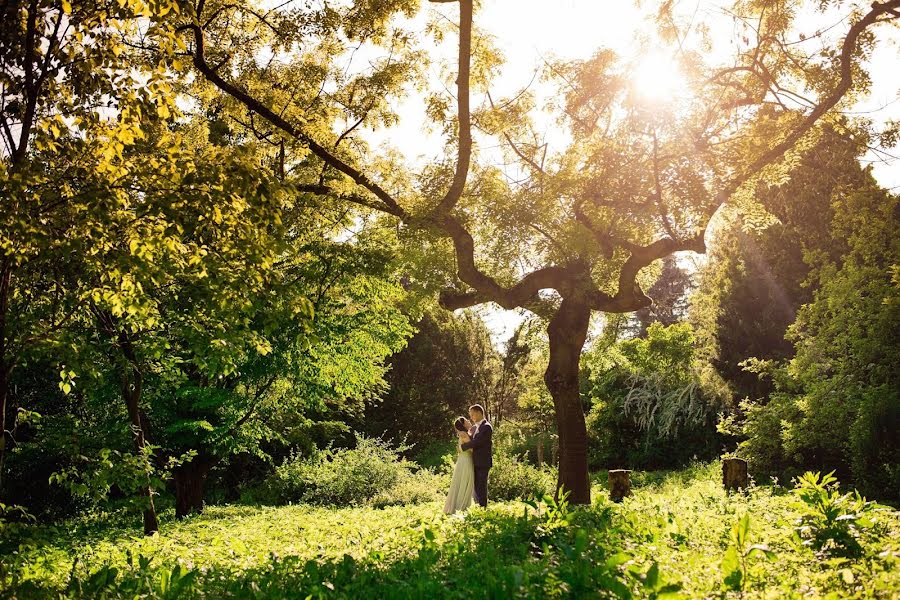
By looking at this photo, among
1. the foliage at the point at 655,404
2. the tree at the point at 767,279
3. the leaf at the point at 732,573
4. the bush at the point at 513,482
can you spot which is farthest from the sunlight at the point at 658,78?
the tree at the point at 767,279

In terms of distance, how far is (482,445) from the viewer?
36.8 feet

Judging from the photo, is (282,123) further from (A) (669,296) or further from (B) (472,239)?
(A) (669,296)

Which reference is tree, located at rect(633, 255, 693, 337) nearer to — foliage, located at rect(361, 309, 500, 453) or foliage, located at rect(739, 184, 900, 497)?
foliage, located at rect(361, 309, 500, 453)

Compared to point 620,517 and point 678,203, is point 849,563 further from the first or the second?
point 678,203

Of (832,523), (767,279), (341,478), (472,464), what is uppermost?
(767,279)

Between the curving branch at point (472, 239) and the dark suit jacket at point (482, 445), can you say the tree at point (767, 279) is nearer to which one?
the curving branch at point (472, 239)

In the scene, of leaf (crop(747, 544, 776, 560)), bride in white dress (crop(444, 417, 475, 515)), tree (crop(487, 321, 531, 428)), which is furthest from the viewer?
tree (crop(487, 321, 531, 428))

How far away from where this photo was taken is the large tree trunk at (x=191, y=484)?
16.1 metres

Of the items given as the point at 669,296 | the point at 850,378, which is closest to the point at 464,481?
the point at 850,378

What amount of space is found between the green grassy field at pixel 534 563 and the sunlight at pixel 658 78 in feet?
21.3

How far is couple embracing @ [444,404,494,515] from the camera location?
11.2 meters

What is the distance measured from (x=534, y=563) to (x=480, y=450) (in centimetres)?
647

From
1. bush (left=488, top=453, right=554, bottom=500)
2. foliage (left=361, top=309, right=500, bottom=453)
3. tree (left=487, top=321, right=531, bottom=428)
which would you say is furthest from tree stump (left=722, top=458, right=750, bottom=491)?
→ foliage (left=361, top=309, right=500, bottom=453)

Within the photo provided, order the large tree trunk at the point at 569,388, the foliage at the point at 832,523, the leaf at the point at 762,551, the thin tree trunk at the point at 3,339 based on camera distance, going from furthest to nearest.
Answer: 1. the large tree trunk at the point at 569,388
2. the thin tree trunk at the point at 3,339
3. the foliage at the point at 832,523
4. the leaf at the point at 762,551
